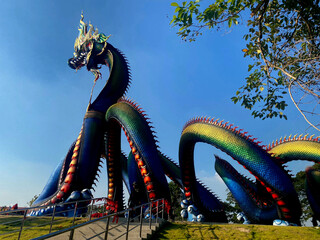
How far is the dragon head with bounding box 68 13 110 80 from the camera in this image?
1408cm

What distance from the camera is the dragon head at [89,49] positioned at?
46.2 ft

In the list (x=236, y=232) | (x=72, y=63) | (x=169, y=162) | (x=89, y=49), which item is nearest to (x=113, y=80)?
(x=89, y=49)

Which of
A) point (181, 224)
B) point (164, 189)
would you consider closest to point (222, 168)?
point (164, 189)

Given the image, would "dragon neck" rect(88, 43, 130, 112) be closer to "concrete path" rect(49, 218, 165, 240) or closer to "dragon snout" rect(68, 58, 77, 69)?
"dragon snout" rect(68, 58, 77, 69)

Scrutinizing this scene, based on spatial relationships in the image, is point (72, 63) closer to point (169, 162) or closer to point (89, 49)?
point (89, 49)

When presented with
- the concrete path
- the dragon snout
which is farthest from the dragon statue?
the concrete path

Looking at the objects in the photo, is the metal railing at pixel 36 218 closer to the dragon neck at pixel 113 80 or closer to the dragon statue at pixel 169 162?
the dragon statue at pixel 169 162

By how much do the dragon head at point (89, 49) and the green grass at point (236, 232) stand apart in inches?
454

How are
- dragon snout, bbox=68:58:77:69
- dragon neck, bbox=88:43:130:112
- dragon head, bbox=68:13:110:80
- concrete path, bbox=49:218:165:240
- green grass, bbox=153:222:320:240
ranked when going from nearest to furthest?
green grass, bbox=153:222:320:240 < concrete path, bbox=49:218:165:240 < dragon neck, bbox=88:43:130:112 < dragon head, bbox=68:13:110:80 < dragon snout, bbox=68:58:77:69

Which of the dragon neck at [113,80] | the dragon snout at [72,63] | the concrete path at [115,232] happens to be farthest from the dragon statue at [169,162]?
the concrete path at [115,232]

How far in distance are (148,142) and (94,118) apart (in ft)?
12.8

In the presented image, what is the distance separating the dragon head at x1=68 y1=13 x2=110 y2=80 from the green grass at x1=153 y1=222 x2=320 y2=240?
37.8 feet

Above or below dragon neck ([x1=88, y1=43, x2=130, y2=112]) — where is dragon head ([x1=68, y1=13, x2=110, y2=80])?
above

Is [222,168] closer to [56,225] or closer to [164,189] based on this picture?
[164,189]
